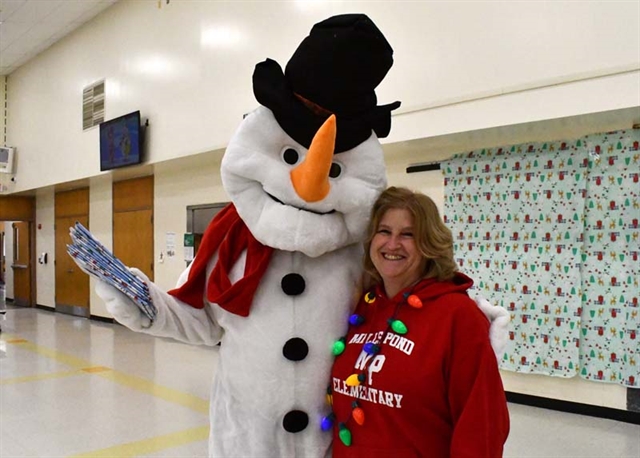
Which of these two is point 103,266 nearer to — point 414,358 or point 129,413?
point 414,358

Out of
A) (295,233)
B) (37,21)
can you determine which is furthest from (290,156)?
(37,21)

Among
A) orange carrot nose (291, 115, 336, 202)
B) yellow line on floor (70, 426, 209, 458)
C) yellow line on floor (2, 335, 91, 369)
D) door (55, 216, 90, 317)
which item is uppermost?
orange carrot nose (291, 115, 336, 202)

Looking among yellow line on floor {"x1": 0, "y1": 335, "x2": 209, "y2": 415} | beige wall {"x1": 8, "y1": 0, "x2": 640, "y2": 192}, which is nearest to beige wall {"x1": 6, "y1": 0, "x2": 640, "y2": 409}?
beige wall {"x1": 8, "y1": 0, "x2": 640, "y2": 192}

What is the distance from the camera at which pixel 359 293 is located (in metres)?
1.56

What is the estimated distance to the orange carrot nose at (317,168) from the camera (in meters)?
1.31

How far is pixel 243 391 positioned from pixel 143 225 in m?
7.73

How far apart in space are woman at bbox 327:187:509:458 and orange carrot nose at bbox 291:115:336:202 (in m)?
0.17

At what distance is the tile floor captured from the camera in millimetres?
3361

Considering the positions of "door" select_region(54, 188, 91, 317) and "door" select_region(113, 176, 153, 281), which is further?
"door" select_region(54, 188, 91, 317)

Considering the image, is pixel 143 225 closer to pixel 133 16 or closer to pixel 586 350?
pixel 133 16

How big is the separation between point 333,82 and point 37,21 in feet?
30.7

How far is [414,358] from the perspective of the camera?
1.29 m

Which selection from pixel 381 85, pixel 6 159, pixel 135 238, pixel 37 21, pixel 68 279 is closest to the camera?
pixel 381 85

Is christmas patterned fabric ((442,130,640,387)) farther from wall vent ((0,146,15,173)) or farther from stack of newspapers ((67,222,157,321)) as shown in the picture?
wall vent ((0,146,15,173))
